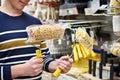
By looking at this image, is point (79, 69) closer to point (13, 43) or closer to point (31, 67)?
point (13, 43)

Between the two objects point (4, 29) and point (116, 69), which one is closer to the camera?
point (4, 29)

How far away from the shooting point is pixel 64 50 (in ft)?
7.57

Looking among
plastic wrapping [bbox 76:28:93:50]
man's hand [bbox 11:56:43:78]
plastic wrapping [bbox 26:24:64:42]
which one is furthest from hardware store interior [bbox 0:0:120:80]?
man's hand [bbox 11:56:43:78]

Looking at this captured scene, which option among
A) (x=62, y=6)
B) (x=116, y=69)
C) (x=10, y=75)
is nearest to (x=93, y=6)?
(x=62, y=6)

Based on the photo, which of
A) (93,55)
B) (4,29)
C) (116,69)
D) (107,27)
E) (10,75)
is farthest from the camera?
(107,27)

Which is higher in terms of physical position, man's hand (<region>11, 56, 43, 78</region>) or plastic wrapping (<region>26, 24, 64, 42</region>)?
plastic wrapping (<region>26, 24, 64, 42</region>)

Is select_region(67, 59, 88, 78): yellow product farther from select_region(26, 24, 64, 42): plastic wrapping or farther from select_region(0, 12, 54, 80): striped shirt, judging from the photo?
select_region(26, 24, 64, 42): plastic wrapping

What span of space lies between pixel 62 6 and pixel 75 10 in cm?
14

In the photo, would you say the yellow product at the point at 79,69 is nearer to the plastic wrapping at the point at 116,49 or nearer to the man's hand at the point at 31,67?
the plastic wrapping at the point at 116,49

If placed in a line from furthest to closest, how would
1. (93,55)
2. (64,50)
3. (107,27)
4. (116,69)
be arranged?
(64,50) < (107,27) < (93,55) < (116,69)

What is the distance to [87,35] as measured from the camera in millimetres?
1568

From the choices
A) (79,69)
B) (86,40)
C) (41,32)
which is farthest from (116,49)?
(79,69)

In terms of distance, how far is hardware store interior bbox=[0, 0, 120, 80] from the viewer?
5.20 ft

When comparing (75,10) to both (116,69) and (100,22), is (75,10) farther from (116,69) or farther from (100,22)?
(116,69)
